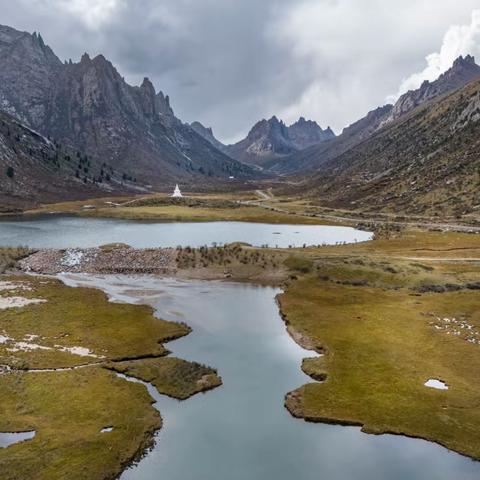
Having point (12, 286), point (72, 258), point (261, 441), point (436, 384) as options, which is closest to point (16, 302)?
point (12, 286)

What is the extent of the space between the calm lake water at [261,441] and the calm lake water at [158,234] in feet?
257

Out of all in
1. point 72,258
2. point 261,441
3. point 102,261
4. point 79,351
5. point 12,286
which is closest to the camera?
point 261,441

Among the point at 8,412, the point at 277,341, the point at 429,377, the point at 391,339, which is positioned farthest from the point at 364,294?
the point at 8,412

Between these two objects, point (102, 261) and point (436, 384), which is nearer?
point (436, 384)

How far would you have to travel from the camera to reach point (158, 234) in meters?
157

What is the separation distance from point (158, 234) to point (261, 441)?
12219 centimetres

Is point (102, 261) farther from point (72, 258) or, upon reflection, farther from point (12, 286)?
point (12, 286)

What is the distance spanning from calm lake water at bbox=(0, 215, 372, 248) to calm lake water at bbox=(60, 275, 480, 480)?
257 feet

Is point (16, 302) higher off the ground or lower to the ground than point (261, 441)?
higher

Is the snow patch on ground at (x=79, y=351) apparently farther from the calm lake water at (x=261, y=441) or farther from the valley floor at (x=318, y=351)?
the calm lake water at (x=261, y=441)

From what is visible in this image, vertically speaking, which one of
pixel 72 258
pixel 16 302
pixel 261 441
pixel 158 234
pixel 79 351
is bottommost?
pixel 261 441

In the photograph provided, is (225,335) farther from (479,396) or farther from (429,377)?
(479,396)

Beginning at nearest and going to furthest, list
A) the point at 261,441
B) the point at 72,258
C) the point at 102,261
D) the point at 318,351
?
1. the point at 261,441
2. the point at 318,351
3. the point at 102,261
4. the point at 72,258

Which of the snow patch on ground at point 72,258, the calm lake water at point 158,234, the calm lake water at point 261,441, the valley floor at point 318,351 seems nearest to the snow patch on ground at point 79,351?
the valley floor at point 318,351
